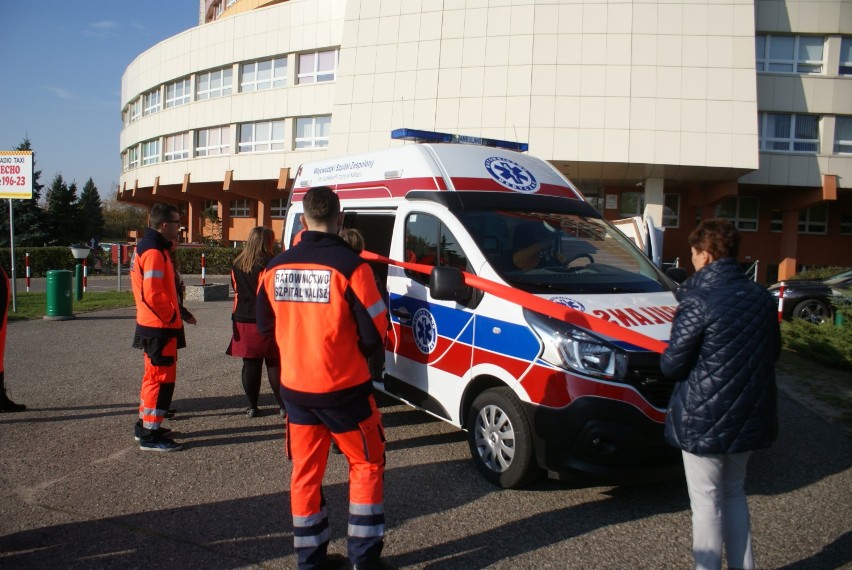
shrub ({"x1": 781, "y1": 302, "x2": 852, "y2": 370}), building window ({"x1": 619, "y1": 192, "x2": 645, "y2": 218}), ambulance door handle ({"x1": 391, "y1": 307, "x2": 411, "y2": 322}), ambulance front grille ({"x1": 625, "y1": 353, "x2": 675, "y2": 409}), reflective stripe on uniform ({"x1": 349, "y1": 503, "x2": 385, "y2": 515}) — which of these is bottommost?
reflective stripe on uniform ({"x1": 349, "y1": 503, "x2": 385, "y2": 515})

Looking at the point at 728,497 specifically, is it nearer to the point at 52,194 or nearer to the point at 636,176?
the point at 636,176

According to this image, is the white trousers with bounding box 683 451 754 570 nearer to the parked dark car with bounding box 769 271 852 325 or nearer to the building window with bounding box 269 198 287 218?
the parked dark car with bounding box 769 271 852 325

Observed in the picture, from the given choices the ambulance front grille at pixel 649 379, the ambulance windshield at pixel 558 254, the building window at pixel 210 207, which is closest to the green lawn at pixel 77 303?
the ambulance windshield at pixel 558 254

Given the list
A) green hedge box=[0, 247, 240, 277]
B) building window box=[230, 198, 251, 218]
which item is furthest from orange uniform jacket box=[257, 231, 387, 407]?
building window box=[230, 198, 251, 218]

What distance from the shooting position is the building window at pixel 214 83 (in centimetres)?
3347

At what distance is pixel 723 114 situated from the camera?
22.6 metres

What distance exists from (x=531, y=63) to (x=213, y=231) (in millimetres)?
23664

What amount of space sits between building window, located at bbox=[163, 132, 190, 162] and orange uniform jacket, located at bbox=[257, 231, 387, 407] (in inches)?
1410

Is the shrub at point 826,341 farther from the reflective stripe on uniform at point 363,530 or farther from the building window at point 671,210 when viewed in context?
the building window at point 671,210

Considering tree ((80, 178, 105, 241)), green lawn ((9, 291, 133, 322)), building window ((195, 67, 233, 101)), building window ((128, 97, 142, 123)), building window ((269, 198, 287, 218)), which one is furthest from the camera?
tree ((80, 178, 105, 241))

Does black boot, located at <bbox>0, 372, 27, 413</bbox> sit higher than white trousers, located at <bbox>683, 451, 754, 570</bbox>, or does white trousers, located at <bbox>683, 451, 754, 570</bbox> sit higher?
white trousers, located at <bbox>683, 451, 754, 570</bbox>

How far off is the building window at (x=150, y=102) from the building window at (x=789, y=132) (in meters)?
32.9

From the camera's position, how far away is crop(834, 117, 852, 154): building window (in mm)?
24766

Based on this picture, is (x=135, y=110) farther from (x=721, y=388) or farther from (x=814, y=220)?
(x=721, y=388)
